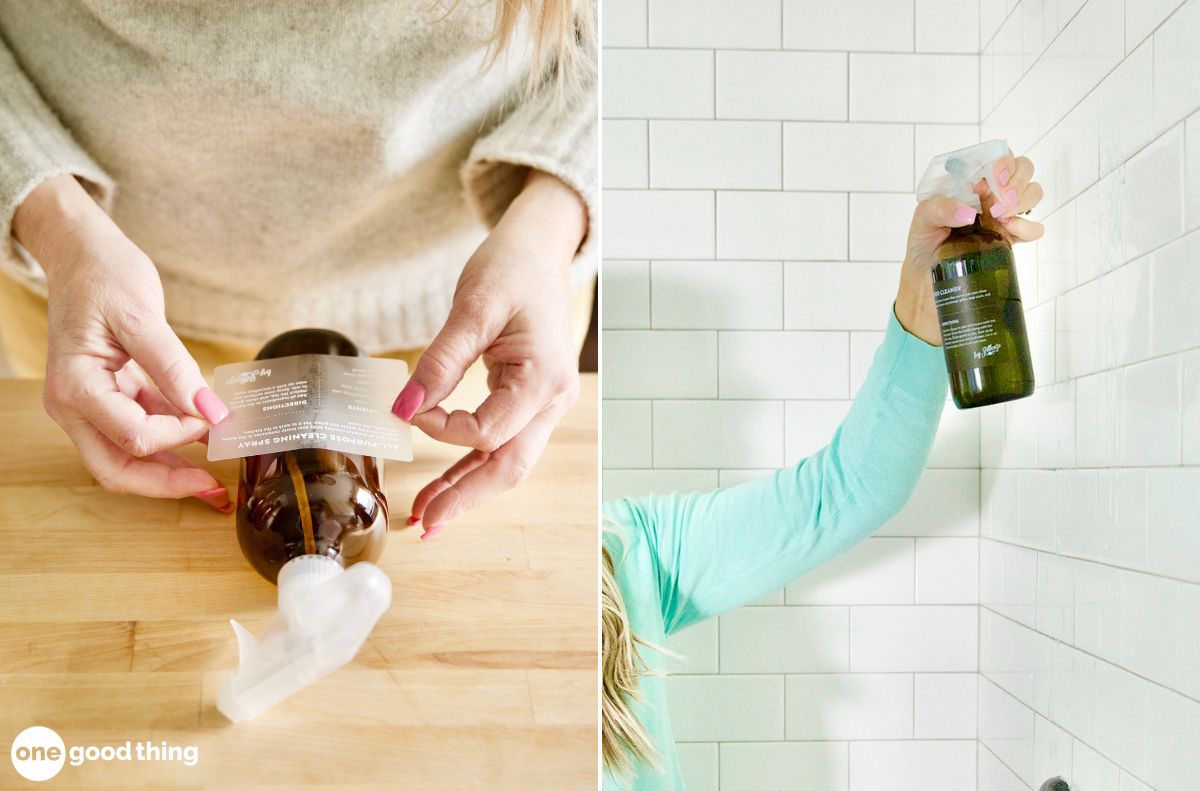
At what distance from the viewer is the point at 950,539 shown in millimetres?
1012

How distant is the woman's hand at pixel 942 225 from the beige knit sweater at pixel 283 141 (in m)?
0.27

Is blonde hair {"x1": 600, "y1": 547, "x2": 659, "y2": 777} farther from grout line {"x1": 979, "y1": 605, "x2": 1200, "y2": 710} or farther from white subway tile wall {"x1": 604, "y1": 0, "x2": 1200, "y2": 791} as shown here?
grout line {"x1": 979, "y1": 605, "x2": 1200, "y2": 710}

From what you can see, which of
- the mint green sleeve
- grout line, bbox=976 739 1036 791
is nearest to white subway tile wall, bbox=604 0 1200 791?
grout line, bbox=976 739 1036 791

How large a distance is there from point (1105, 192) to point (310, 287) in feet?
2.15

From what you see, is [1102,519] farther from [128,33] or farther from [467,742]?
[128,33]

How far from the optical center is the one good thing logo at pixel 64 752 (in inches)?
12.3

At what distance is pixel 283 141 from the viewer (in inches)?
21.5

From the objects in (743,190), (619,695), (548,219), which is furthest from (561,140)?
(743,190)

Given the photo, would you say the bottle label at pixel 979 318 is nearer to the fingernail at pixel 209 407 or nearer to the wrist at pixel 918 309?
the wrist at pixel 918 309

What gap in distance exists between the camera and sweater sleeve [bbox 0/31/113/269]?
18.1 inches

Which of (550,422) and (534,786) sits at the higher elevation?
(550,422)

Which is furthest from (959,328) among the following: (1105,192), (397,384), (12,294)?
(12,294)

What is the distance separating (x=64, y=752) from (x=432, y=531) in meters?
0.15

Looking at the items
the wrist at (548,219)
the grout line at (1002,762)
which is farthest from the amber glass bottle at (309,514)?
the grout line at (1002,762)
